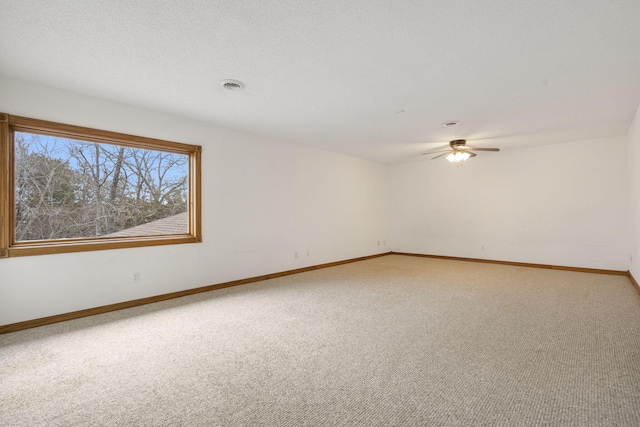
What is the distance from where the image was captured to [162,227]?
404 centimetres

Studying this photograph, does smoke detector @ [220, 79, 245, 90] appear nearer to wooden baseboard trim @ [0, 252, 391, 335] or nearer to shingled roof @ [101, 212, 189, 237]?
shingled roof @ [101, 212, 189, 237]

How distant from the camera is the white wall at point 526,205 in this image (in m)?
5.19

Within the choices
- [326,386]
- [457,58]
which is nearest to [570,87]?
[457,58]

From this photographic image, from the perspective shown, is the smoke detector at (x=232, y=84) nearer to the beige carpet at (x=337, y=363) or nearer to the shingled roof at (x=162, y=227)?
the shingled roof at (x=162, y=227)

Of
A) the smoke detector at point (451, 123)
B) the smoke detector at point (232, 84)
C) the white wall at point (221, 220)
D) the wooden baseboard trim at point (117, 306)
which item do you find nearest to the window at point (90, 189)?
the white wall at point (221, 220)

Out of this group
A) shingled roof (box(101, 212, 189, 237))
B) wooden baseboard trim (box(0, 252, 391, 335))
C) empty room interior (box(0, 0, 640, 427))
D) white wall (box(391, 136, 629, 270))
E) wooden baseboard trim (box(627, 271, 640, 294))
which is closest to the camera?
empty room interior (box(0, 0, 640, 427))

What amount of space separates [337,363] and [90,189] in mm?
3341

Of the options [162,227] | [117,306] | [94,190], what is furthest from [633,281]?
[94,190]

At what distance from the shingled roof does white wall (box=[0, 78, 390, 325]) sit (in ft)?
0.80

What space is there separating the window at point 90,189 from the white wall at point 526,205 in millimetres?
5308

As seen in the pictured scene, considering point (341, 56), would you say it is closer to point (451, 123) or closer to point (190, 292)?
point (451, 123)

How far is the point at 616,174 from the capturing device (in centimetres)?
511

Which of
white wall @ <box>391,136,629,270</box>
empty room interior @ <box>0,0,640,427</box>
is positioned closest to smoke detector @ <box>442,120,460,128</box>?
Result: empty room interior @ <box>0,0,640,427</box>

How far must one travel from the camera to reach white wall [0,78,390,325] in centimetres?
304
